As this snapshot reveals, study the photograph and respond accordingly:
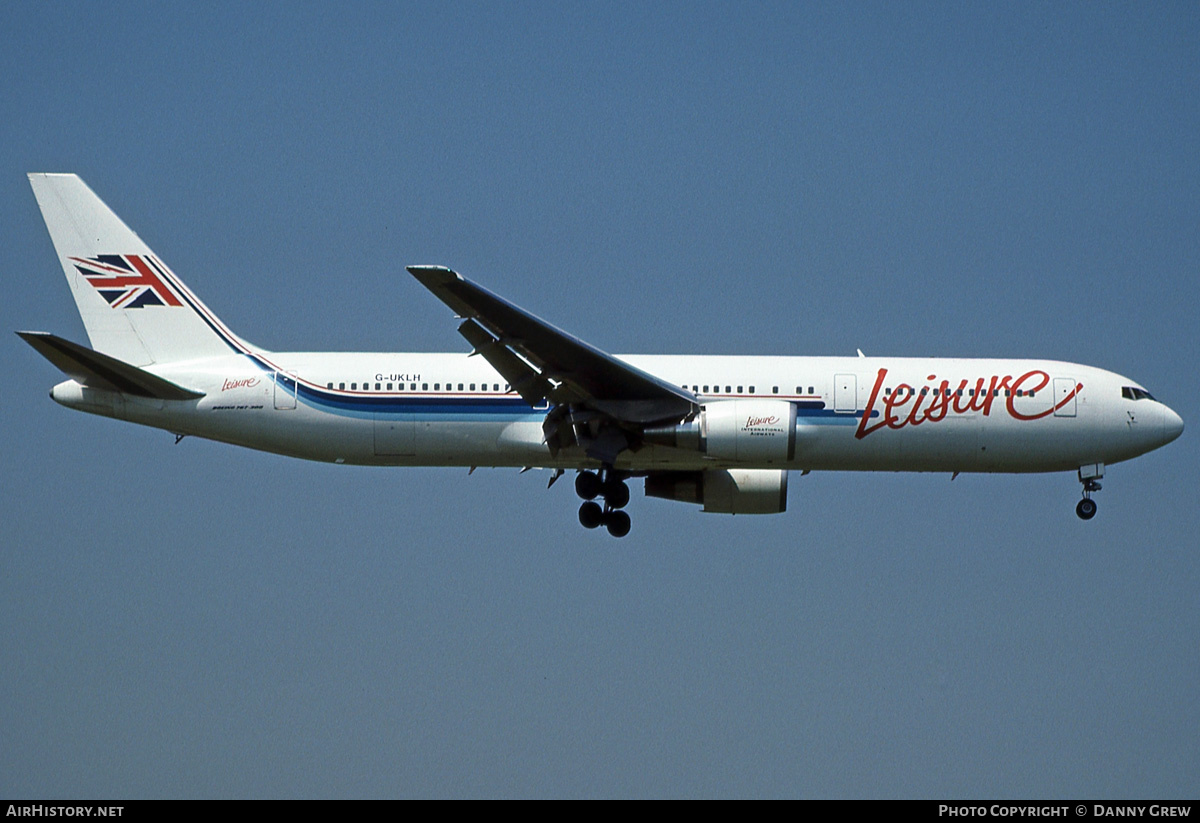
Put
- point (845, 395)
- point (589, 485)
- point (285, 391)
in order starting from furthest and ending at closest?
point (589, 485) < point (285, 391) < point (845, 395)

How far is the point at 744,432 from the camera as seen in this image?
2728 centimetres

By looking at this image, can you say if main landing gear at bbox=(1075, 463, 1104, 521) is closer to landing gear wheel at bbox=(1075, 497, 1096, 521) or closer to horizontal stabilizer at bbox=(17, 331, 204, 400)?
landing gear wheel at bbox=(1075, 497, 1096, 521)

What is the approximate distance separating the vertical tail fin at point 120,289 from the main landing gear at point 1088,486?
57.0 ft

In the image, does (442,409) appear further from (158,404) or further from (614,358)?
(158,404)

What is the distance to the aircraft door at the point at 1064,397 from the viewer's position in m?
29.3

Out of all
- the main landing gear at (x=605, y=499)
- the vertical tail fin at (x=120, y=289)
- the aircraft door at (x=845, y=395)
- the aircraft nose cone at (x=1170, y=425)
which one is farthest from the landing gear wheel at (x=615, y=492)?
the aircraft nose cone at (x=1170, y=425)

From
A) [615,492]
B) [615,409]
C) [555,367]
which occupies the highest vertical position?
[555,367]

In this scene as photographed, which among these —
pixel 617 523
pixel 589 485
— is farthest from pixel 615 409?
pixel 617 523

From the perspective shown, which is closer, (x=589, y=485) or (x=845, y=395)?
(x=845, y=395)

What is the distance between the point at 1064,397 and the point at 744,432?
22.9 ft

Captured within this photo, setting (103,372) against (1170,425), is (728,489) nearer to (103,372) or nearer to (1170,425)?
(1170,425)

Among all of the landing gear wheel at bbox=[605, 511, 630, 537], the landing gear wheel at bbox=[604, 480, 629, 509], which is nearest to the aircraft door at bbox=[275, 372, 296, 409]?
the landing gear wheel at bbox=[604, 480, 629, 509]

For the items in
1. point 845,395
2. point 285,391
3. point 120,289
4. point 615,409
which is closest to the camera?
point 615,409

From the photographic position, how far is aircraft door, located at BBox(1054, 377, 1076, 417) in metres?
29.3
